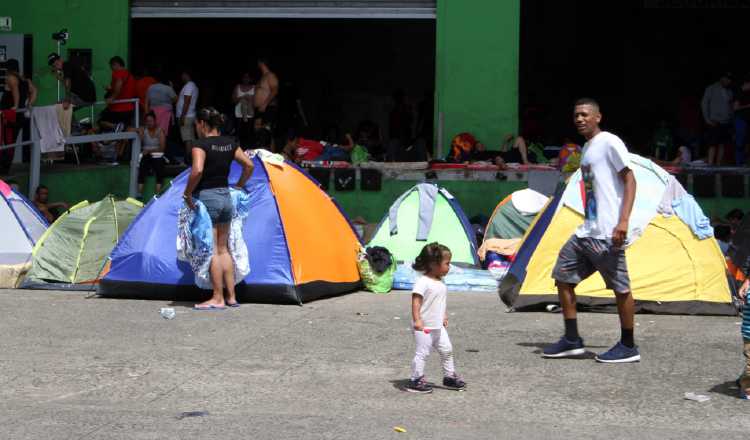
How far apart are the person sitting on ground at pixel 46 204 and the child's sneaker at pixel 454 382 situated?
8353 millimetres

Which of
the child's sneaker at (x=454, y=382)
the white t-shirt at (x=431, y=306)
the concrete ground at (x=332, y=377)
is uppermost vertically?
the white t-shirt at (x=431, y=306)

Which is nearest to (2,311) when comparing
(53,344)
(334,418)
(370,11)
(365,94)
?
(53,344)

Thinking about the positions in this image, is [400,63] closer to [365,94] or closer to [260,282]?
[365,94]

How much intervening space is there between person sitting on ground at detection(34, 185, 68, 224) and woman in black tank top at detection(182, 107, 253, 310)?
468cm

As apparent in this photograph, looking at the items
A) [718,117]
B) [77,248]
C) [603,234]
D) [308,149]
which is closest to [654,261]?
[603,234]

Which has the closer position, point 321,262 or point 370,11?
point 321,262

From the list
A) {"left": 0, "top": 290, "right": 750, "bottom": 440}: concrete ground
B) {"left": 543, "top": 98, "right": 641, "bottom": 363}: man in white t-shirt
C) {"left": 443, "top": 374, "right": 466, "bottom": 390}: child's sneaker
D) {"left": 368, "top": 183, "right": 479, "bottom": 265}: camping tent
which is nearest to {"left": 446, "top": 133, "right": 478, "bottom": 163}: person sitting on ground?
{"left": 368, "top": 183, "right": 479, "bottom": 265}: camping tent

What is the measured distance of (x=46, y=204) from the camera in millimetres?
15398

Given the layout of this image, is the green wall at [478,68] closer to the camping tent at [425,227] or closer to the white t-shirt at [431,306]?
the camping tent at [425,227]

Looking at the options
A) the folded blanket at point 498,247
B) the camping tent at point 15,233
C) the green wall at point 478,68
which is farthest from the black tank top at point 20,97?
the folded blanket at point 498,247

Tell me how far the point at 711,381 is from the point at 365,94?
55.3ft

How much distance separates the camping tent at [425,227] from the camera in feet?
43.5

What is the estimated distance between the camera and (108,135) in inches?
647

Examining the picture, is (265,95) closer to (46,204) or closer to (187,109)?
(187,109)
